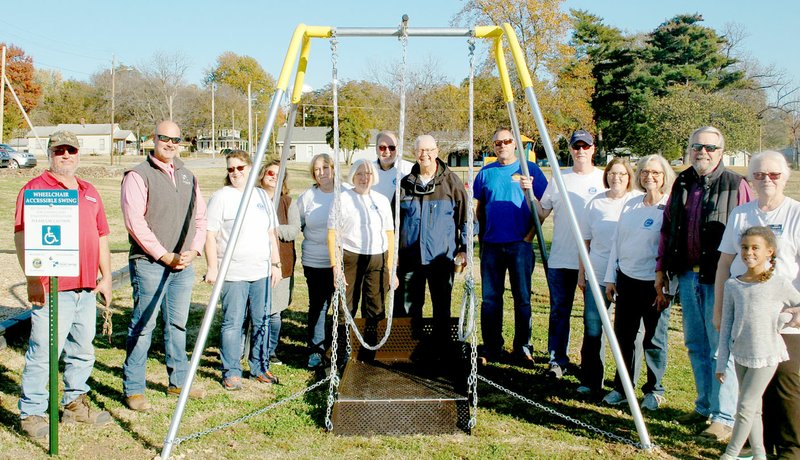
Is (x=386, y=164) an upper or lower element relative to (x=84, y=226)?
upper

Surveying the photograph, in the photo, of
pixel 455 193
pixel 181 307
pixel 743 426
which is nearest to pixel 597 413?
pixel 743 426

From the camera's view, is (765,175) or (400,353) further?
(400,353)

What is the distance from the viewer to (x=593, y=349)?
17.2 ft

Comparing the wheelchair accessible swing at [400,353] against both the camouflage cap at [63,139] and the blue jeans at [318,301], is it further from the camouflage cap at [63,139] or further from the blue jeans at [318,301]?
the camouflage cap at [63,139]

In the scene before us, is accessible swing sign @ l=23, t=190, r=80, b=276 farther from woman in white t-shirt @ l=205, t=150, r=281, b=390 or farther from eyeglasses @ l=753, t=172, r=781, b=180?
eyeglasses @ l=753, t=172, r=781, b=180

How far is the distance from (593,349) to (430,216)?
1699mm

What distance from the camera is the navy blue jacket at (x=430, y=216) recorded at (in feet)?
18.9

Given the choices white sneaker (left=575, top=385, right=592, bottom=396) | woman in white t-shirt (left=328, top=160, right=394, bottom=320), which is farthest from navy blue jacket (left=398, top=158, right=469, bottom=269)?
white sneaker (left=575, top=385, right=592, bottom=396)

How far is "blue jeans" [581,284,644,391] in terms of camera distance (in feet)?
16.9

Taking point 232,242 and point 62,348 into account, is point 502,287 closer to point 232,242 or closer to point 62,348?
point 232,242

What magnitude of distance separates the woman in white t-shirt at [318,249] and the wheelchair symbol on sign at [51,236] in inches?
89.5

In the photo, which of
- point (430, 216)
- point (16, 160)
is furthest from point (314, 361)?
point (16, 160)

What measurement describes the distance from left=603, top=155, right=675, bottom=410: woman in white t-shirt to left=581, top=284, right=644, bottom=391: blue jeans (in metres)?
0.12

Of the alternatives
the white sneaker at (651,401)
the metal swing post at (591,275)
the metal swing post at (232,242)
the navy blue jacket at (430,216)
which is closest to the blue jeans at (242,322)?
the metal swing post at (232,242)
